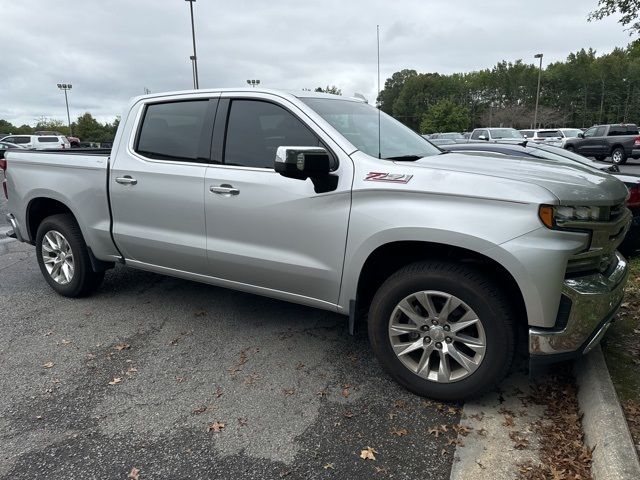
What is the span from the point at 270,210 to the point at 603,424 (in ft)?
7.51

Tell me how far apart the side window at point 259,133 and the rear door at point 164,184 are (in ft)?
0.71

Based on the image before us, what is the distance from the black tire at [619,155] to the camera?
838 inches

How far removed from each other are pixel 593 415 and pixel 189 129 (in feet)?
11.0

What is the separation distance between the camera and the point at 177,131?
409 cm

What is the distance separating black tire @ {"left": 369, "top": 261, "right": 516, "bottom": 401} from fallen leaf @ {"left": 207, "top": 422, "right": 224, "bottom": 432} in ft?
3.44

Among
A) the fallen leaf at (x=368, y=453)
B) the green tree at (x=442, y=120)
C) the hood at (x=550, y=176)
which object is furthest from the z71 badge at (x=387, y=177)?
the green tree at (x=442, y=120)

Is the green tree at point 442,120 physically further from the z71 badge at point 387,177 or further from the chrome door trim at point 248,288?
the z71 badge at point 387,177

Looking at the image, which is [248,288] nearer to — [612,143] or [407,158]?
[407,158]

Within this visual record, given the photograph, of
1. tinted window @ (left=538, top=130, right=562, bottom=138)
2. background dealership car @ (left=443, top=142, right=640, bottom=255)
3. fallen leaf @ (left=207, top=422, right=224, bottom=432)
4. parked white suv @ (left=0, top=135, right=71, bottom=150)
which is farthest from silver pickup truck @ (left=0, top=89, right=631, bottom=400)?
parked white suv @ (left=0, top=135, right=71, bottom=150)

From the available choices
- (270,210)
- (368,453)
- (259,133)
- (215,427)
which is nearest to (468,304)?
(368,453)

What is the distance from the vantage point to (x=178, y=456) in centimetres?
267

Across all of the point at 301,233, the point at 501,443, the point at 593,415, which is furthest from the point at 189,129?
the point at 593,415

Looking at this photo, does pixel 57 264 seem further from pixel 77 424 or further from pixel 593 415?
pixel 593 415

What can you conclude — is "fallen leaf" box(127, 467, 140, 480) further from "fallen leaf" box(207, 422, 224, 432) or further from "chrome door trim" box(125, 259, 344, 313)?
"chrome door trim" box(125, 259, 344, 313)
